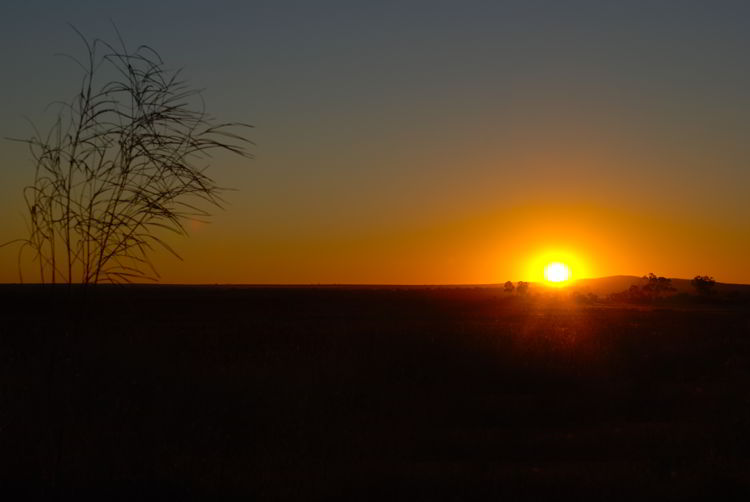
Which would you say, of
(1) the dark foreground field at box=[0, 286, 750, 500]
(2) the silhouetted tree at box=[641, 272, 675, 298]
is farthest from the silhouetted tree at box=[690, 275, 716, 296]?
(1) the dark foreground field at box=[0, 286, 750, 500]

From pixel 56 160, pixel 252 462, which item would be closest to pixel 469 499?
pixel 252 462

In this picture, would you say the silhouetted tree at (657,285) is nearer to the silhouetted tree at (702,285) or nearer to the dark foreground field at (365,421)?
the silhouetted tree at (702,285)

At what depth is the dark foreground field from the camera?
27.3 ft

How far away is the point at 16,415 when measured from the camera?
10602 millimetres

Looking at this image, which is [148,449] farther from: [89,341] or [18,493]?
[89,341]

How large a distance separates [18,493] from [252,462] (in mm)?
2461

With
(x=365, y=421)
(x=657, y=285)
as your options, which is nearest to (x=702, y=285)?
(x=657, y=285)

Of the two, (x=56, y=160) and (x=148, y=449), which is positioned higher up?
(x=56, y=160)

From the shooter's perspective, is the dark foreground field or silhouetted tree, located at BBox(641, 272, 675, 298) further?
silhouetted tree, located at BBox(641, 272, 675, 298)

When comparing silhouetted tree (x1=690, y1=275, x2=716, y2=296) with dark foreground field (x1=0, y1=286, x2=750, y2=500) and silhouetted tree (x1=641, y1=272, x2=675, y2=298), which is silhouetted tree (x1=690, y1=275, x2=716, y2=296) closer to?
silhouetted tree (x1=641, y1=272, x2=675, y2=298)

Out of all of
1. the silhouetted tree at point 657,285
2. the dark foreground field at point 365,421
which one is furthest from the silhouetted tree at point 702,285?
the dark foreground field at point 365,421

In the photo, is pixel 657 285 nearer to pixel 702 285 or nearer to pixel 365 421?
pixel 702 285

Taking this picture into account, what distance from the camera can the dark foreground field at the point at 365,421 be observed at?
8312 mm

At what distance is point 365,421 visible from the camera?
37.9 feet
